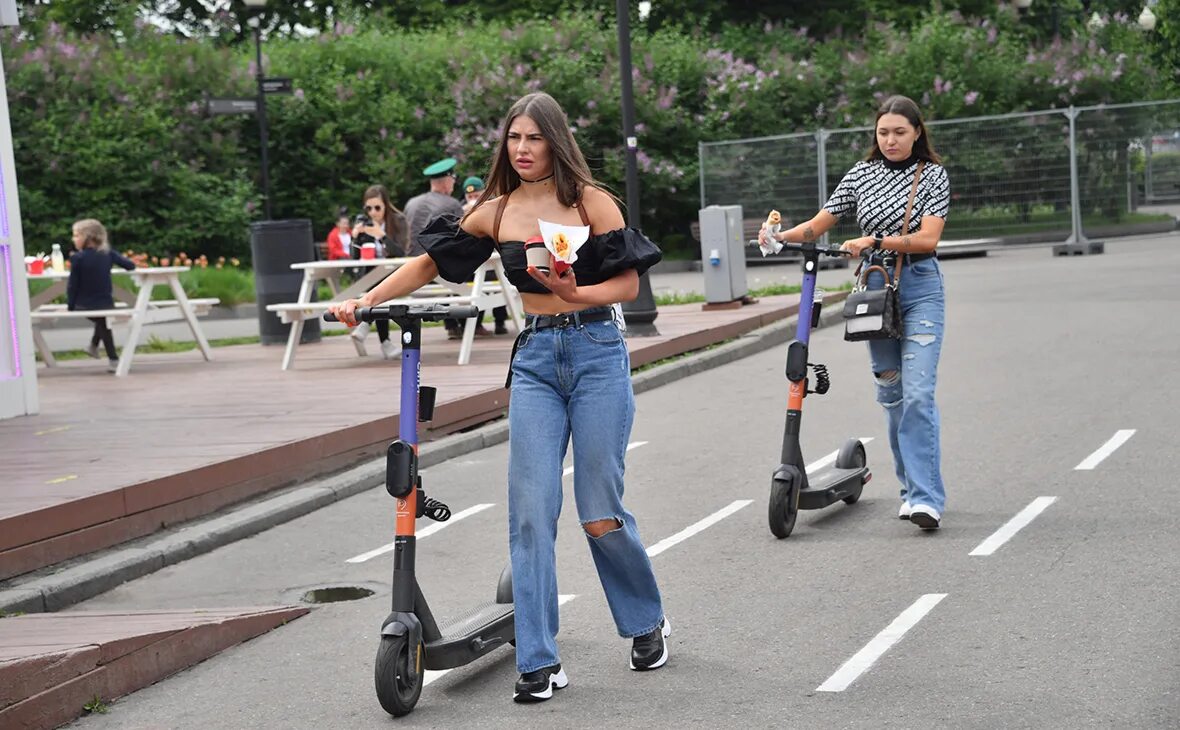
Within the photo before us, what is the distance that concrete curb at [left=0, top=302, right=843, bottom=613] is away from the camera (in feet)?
23.4

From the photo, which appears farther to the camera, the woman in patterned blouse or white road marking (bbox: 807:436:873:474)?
white road marking (bbox: 807:436:873:474)

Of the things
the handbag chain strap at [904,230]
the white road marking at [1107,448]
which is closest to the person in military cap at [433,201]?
the white road marking at [1107,448]

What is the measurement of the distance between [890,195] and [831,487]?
1.36 m

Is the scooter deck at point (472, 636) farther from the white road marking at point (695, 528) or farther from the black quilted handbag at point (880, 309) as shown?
the black quilted handbag at point (880, 309)

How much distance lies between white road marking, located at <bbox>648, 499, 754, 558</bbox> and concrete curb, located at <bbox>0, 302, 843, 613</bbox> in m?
2.19

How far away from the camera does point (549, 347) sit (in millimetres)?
5430

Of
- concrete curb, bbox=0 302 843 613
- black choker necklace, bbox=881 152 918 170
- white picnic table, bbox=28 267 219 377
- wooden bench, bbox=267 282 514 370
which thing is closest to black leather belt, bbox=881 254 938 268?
black choker necklace, bbox=881 152 918 170

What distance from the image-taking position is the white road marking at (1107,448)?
29.6ft

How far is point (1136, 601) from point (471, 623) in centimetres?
239

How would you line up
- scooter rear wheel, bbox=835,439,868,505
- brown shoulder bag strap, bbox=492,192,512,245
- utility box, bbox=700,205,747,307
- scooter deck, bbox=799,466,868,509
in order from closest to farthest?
brown shoulder bag strap, bbox=492,192,512,245
scooter deck, bbox=799,466,868,509
scooter rear wheel, bbox=835,439,868,505
utility box, bbox=700,205,747,307

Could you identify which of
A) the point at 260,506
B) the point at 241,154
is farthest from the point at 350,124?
the point at 260,506

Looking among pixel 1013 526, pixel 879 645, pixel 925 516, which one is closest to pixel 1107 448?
pixel 1013 526

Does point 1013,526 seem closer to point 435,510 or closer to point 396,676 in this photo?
point 435,510

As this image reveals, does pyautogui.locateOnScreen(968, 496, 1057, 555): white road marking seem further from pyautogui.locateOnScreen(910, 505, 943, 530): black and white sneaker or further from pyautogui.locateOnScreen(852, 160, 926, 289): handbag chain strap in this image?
pyautogui.locateOnScreen(852, 160, 926, 289): handbag chain strap
